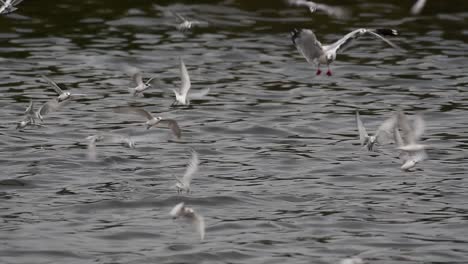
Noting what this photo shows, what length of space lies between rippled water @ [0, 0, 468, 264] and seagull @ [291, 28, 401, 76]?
1785mm

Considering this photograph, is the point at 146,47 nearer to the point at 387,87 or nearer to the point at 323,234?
the point at 387,87

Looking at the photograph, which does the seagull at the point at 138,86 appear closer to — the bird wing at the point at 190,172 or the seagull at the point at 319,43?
the bird wing at the point at 190,172

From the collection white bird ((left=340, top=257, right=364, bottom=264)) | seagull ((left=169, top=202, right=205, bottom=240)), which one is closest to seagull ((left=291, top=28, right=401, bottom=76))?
seagull ((left=169, top=202, right=205, bottom=240))

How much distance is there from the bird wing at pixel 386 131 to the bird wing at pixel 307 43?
1567 millimetres

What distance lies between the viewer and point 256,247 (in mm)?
13391

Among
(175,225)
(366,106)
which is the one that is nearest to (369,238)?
(175,225)

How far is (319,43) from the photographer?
48.8 feet

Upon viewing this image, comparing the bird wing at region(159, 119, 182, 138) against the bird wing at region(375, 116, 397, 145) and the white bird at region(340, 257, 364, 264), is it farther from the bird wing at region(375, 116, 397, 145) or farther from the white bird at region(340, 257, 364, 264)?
the white bird at region(340, 257, 364, 264)

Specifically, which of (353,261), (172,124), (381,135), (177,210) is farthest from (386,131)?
(353,261)

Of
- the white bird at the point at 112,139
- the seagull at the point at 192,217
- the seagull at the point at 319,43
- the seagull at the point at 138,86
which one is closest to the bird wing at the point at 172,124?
the seagull at the point at 192,217

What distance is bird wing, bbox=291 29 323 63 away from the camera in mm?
14484

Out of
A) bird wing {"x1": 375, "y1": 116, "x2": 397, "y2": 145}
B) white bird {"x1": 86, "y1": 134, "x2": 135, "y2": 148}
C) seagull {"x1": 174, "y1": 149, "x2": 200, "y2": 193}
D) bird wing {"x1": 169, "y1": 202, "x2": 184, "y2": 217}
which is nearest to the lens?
bird wing {"x1": 169, "y1": 202, "x2": 184, "y2": 217}

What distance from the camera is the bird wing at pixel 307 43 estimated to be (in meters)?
14.5

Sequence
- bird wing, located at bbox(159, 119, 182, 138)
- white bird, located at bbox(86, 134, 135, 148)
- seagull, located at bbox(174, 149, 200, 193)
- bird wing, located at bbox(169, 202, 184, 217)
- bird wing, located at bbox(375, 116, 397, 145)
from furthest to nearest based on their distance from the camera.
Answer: white bird, located at bbox(86, 134, 135, 148) → bird wing, located at bbox(375, 116, 397, 145) → seagull, located at bbox(174, 149, 200, 193) → bird wing, located at bbox(159, 119, 182, 138) → bird wing, located at bbox(169, 202, 184, 217)
